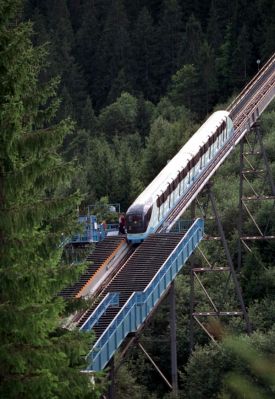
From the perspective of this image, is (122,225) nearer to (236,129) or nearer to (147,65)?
(236,129)

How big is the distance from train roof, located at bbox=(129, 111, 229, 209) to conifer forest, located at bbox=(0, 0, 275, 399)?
3532mm

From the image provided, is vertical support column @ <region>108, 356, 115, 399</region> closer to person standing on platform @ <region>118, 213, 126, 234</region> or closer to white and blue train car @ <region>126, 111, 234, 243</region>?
white and blue train car @ <region>126, 111, 234, 243</region>

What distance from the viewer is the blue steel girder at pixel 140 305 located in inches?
1438

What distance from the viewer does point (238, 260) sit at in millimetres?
51938

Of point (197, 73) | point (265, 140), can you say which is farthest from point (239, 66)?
point (265, 140)

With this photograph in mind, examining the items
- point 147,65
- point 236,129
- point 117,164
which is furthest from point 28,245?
point 147,65

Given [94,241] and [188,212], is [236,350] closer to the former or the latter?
[94,241]

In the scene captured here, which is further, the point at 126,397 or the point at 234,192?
the point at 234,192

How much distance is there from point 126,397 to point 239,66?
48.3 meters

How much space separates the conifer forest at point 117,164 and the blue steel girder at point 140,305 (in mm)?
1317

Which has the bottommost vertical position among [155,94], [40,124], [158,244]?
[155,94]

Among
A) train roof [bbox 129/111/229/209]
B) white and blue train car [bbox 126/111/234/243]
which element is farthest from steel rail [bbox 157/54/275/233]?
train roof [bbox 129/111/229/209]

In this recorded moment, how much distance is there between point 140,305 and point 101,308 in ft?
4.73

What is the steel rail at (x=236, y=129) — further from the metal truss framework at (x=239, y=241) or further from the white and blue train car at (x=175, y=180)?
the metal truss framework at (x=239, y=241)
